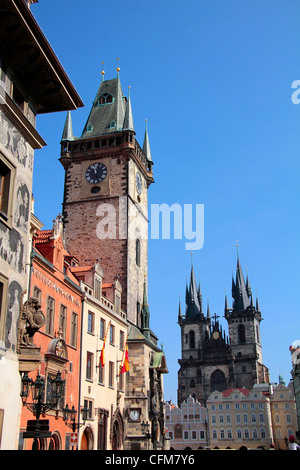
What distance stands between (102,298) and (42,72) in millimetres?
20322

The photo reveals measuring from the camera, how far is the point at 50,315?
24547 mm

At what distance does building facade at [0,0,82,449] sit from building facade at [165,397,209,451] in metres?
93.0

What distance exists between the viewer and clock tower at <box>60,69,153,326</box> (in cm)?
4019

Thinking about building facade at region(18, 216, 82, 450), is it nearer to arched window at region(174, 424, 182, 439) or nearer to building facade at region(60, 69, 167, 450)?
building facade at region(60, 69, 167, 450)

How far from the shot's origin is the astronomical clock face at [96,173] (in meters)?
42.7

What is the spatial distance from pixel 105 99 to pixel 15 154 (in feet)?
116

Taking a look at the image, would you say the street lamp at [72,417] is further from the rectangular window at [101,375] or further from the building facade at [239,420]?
the building facade at [239,420]

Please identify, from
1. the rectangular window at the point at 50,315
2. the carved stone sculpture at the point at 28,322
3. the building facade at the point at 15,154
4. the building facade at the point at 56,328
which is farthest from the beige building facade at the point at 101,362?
the building facade at the point at 15,154

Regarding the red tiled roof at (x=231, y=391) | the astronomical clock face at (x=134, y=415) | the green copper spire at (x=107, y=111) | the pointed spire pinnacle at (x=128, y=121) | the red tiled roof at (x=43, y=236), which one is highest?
the green copper spire at (x=107, y=111)

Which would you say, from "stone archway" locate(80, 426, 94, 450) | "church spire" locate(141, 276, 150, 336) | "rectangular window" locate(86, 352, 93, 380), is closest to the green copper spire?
"church spire" locate(141, 276, 150, 336)

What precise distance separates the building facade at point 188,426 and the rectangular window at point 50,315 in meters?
82.1

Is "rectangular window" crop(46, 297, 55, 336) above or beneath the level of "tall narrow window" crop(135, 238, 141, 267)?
beneath

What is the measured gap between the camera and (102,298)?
110ft

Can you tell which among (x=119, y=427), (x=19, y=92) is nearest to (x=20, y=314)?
(x=19, y=92)
